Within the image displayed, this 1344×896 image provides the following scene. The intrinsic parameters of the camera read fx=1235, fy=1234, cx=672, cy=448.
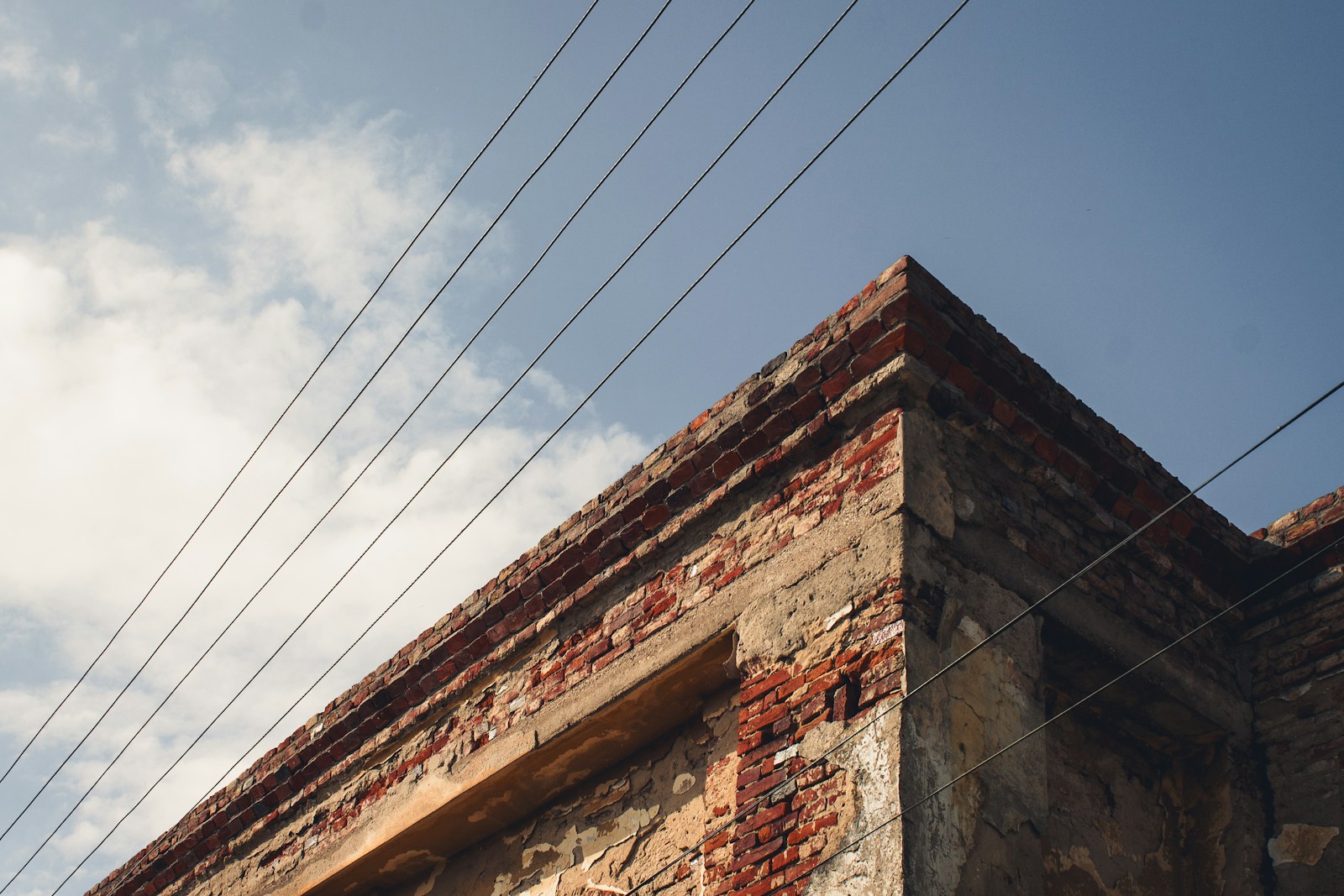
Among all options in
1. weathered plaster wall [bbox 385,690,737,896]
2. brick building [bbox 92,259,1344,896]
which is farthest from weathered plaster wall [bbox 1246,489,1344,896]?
weathered plaster wall [bbox 385,690,737,896]

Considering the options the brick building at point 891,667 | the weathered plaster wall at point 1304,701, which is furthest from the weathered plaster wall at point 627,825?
the weathered plaster wall at point 1304,701

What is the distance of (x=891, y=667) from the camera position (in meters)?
4.11

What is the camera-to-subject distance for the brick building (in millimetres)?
4152

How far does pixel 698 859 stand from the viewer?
474 cm

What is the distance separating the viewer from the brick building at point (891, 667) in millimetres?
4152

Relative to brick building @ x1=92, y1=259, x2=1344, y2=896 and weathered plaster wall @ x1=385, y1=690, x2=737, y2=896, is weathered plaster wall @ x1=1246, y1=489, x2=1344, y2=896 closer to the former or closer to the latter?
brick building @ x1=92, y1=259, x2=1344, y2=896

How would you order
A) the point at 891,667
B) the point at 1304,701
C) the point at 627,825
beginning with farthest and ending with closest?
1. the point at 627,825
2. the point at 1304,701
3. the point at 891,667

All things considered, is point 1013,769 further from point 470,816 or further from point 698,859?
point 470,816

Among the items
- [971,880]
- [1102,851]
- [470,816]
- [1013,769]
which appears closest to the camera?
[971,880]

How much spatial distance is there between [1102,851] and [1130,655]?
775 mm

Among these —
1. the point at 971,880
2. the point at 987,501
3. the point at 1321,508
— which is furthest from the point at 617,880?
the point at 1321,508

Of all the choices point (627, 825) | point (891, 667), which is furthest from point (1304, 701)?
point (627, 825)

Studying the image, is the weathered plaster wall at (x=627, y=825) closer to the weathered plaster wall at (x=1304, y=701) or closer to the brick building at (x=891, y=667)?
the brick building at (x=891, y=667)

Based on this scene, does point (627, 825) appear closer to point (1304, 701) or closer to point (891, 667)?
point (891, 667)
